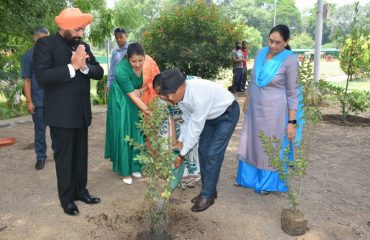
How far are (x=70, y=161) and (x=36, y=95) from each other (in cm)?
157

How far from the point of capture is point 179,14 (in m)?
11.8

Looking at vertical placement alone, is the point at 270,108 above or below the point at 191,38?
below

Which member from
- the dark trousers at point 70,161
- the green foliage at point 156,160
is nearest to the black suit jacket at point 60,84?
the dark trousers at point 70,161

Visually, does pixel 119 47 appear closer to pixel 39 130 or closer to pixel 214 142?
pixel 39 130

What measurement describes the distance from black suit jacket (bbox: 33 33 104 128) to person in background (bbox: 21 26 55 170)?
1.36m

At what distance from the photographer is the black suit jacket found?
3.20 metres

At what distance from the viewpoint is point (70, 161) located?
3537 millimetres

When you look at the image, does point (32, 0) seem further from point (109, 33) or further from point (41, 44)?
point (41, 44)

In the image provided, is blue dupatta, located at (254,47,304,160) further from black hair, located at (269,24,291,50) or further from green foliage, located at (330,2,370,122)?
green foliage, located at (330,2,370,122)

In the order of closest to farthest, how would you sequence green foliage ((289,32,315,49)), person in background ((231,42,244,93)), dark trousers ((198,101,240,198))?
dark trousers ((198,101,240,198)) → person in background ((231,42,244,93)) → green foliage ((289,32,315,49))

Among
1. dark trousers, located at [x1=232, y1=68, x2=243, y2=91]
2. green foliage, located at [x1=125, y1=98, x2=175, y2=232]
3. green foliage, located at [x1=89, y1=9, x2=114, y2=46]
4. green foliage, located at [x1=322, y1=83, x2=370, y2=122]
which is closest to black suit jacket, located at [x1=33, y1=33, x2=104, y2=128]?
green foliage, located at [x1=125, y1=98, x2=175, y2=232]

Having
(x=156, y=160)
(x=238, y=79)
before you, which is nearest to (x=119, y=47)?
(x=156, y=160)

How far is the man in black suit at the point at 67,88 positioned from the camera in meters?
3.19

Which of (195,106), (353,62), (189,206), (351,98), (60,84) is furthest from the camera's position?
(353,62)
